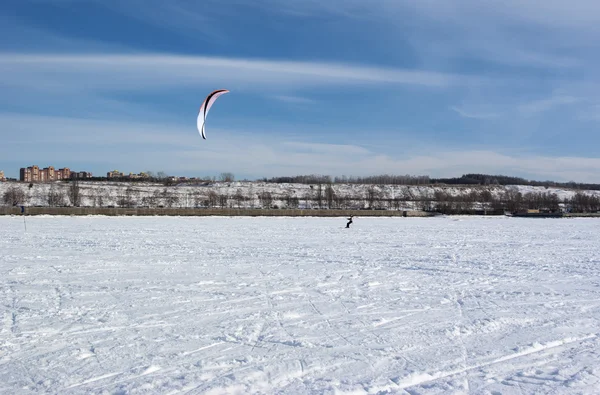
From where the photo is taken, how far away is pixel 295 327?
6.00 metres

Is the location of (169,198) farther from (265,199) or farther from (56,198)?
(56,198)

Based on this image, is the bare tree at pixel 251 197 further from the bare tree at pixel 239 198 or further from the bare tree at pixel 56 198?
the bare tree at pixel 56 198

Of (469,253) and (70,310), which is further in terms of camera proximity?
(469,253)

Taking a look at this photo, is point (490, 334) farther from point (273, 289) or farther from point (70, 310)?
point (70, 310)

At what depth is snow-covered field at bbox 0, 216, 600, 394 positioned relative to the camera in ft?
14.2

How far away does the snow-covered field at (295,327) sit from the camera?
434 cm

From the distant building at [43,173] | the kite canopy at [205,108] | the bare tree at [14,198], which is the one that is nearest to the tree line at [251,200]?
the bare tree at [14,198]

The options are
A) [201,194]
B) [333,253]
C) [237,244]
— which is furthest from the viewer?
[201,194]

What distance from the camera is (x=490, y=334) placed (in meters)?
5.76

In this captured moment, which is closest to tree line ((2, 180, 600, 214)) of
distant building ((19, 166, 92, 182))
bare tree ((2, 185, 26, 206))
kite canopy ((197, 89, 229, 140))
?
bare tree ((2, 185, 26, 206))

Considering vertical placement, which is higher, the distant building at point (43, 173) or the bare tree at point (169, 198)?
the distant building at point (43, 173)

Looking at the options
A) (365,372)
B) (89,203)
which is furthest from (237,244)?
(89,203)

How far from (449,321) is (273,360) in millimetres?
2559

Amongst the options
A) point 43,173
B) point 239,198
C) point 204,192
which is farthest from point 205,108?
point 43,173
